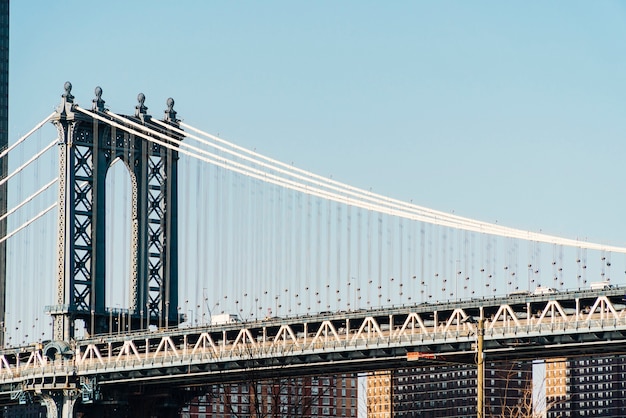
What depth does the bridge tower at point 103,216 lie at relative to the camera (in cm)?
14662

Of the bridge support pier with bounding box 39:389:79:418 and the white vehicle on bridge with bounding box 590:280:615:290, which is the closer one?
the white vehicle on bridge with bounding box 590:280:615:290

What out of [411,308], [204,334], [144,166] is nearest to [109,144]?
[144,166]

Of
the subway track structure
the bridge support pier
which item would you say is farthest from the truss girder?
the bridge support pier

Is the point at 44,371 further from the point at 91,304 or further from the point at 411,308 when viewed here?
the point at 411,308

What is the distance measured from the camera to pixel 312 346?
408 ft

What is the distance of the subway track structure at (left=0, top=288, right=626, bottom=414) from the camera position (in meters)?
111

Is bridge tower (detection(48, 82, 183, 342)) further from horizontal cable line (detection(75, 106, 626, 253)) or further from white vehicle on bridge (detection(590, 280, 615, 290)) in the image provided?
white vehicle on bridge (detection(590, 280, 615, 290))

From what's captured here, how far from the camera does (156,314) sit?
148 m

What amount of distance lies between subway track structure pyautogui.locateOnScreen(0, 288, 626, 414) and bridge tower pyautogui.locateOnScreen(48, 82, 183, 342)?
2.99 m

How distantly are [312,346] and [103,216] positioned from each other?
32.8 meters

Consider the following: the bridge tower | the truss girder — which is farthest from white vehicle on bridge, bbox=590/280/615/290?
the bridge tower

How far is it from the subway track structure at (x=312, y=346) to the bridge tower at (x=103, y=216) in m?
2.99

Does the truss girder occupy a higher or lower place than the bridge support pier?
higher

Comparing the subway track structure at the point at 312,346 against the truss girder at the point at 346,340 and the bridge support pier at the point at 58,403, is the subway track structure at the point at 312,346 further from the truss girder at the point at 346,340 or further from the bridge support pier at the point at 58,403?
the bridge support pier at the point at 58,403
